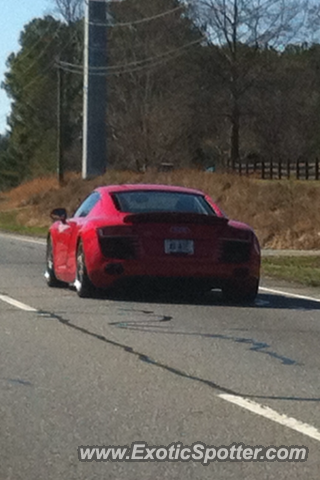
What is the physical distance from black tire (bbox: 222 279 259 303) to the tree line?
150 ft

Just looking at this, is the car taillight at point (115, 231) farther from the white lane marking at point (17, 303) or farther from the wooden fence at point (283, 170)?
the wooden fence at point (283, 170)

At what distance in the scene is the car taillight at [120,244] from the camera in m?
14.9

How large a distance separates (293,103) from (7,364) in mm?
67758

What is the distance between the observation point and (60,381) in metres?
9.54

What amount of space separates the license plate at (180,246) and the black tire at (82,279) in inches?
42.8

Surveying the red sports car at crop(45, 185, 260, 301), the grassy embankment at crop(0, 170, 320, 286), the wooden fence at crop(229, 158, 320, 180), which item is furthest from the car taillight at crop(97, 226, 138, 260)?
the wooden fence at crop(229, 158, 320, 180)

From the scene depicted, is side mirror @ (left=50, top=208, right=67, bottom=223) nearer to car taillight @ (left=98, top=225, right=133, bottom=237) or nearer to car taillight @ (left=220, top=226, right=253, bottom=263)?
car taillight @ (left=98, top=225, right=133, bottom=237)

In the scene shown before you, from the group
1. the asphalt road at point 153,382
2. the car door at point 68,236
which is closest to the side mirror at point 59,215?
the car door at point 68,236

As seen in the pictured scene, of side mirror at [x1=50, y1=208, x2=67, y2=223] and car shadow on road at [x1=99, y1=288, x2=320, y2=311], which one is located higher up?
side mirror at [x1=50, y1=208, x2=67, y2=223]

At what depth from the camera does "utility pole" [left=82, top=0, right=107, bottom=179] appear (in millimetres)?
57406

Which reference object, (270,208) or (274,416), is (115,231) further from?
(270,208)

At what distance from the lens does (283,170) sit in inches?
2186

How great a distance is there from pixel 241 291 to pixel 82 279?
6.25 ft

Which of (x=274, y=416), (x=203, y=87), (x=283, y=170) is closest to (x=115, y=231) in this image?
(x=274, y=416)
